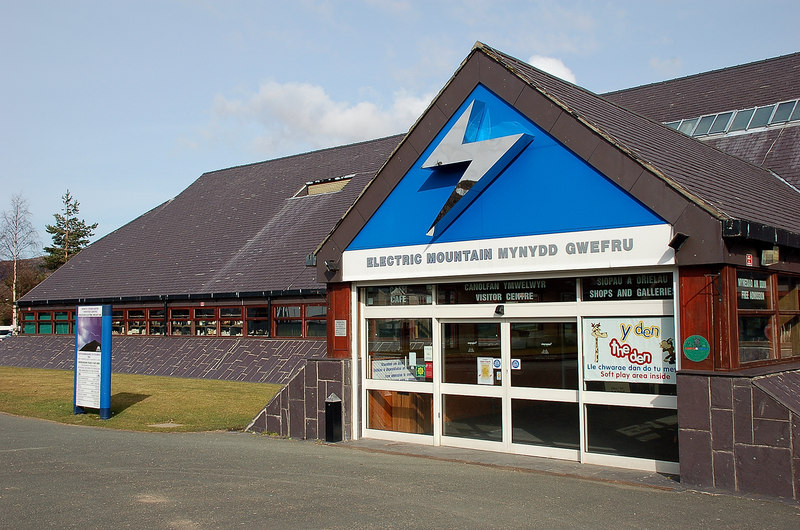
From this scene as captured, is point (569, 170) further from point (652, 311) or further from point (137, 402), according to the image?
point (137, 402)

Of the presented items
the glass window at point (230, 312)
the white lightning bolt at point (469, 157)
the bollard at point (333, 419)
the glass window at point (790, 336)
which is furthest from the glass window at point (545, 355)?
the glass window at point (230, 312)

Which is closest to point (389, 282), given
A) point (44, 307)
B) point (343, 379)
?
point (343, 379)

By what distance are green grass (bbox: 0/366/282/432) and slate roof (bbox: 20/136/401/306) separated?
4.26 m

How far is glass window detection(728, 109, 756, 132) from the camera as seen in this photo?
18.9 metres

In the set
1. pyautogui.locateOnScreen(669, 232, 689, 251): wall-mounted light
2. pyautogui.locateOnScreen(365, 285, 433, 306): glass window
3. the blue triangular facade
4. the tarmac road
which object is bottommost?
the tarmac road

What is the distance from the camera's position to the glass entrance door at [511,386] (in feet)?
35.1

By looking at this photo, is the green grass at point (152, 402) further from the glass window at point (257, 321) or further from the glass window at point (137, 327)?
the glass window at point (137, 327)

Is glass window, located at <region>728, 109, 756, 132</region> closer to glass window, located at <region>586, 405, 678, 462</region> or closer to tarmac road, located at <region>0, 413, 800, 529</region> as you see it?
glass window, located at <region>586, 405, 678, 462</region>

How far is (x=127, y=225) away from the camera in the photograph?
37438mm

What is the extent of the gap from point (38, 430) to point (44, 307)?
68.0 feet

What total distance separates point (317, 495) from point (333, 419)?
159 inches

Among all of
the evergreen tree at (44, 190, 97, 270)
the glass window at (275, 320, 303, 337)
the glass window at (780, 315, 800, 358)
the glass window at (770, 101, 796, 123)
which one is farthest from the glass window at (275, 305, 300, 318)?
the evergreen tree at (44, 190, 97, 270)

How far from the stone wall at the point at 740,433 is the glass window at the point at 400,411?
14.4 feet

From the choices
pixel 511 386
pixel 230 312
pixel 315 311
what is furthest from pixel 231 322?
pixel 511 386
